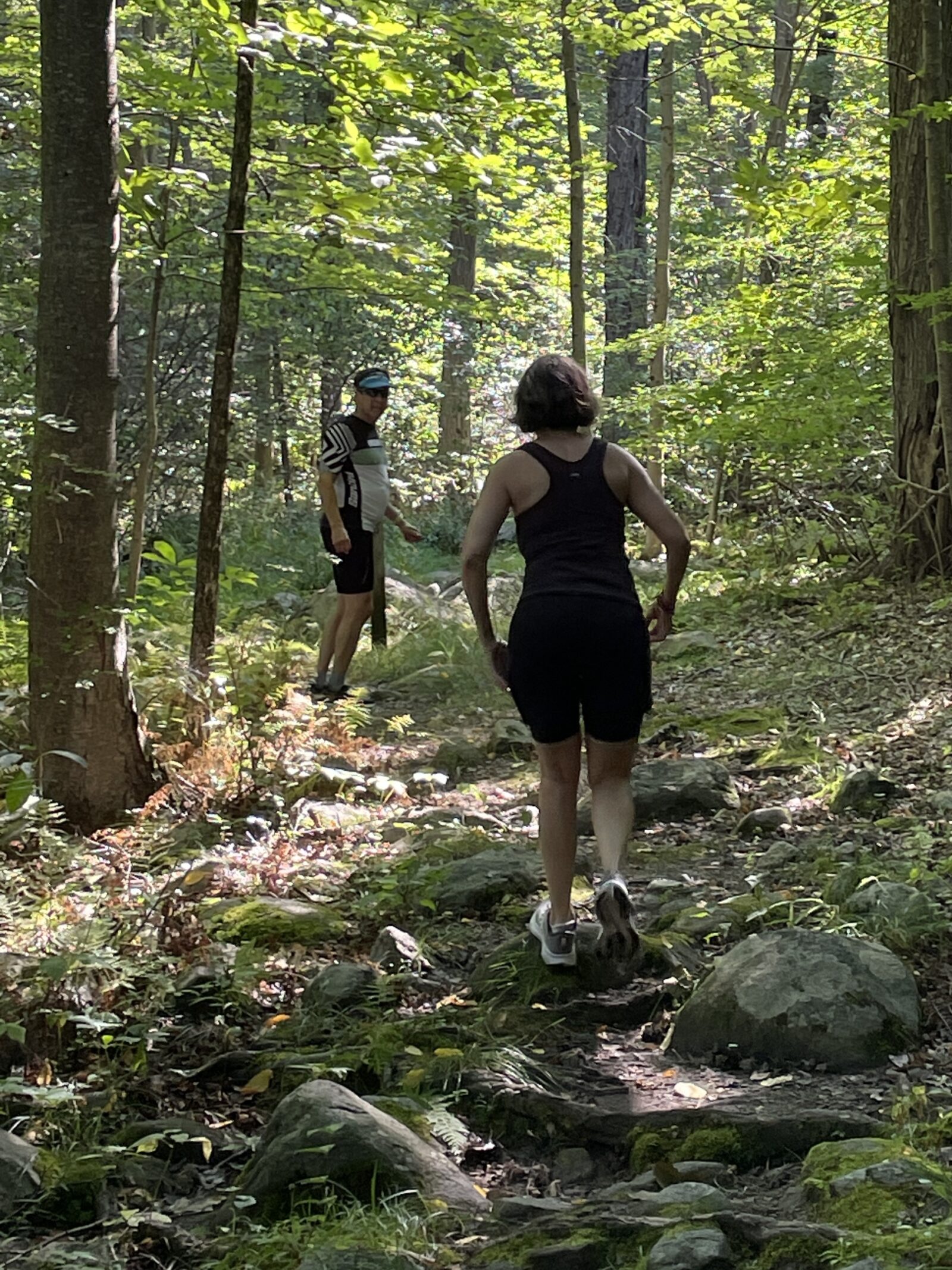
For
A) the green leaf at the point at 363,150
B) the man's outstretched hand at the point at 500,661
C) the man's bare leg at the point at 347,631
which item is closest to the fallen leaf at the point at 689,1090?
the man's outstretched hand at the point at 500,661

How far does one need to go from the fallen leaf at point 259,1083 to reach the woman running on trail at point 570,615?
40.8 inches

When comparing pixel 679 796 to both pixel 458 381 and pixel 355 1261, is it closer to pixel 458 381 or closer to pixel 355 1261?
pixel 355 1261

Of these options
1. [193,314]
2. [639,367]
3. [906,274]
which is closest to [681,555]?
[906,274]

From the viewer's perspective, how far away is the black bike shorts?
3988 mm

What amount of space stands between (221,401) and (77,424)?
1.66 metres

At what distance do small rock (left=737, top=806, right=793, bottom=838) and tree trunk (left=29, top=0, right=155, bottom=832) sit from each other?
9.69 ft

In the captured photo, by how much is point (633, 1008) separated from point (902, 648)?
5.04 meters

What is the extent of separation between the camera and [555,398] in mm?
4059

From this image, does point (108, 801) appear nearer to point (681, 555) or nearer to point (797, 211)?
point (681, 555)

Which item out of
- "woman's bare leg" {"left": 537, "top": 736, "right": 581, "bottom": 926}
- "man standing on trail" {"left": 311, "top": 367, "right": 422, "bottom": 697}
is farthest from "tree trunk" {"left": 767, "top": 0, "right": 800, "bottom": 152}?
"woman's bare leg" {"left": 537, "top": 736, "right": 581, "bottom": 926}

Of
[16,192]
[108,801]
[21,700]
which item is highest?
[16,192]

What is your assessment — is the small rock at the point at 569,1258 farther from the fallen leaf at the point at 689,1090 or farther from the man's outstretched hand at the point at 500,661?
the man's outstretched hand at the point at 500,661

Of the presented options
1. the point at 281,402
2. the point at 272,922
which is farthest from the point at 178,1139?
the point at 281,402

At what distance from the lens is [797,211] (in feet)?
26.3
